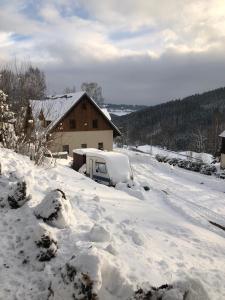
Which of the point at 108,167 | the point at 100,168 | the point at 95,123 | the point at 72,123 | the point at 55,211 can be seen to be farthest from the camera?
the point at 95,123

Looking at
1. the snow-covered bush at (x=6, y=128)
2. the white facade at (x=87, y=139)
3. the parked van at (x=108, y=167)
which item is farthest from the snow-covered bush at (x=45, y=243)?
the white facade at (x=87, y=139)

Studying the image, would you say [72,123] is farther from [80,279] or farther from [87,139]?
[80,279]

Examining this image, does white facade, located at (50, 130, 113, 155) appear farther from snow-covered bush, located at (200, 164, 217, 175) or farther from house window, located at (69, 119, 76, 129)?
snow-covered bush, located at (200, 164, 217, 175)

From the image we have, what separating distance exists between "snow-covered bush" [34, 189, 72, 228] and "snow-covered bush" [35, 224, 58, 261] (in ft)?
1.65

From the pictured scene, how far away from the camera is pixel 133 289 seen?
606 cm

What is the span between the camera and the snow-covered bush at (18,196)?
874 cm

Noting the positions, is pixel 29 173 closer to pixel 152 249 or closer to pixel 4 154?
pixel 4 154

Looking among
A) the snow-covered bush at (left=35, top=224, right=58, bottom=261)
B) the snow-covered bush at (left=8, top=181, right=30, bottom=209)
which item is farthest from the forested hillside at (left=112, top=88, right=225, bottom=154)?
the snow-covered bush at (left=35, top=224, right=58, bottom=261)

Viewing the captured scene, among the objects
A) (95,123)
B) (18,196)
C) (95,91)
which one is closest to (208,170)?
(95,123)

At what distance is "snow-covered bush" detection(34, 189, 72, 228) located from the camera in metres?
7.98

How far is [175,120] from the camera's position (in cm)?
13950

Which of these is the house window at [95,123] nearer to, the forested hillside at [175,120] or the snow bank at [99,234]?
the snow bank at [99,234]

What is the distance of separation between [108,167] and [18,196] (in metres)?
12.2

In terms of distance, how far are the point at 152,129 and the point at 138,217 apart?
131731 mm
